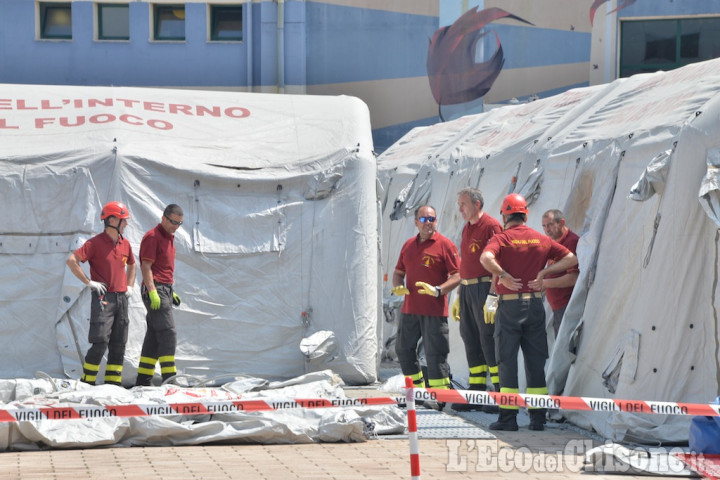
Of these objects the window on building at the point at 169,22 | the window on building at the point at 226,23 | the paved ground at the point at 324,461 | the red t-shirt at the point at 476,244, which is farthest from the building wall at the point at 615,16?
the paved ground at the point at 324,461

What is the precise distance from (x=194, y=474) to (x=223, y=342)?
4961 millimetres

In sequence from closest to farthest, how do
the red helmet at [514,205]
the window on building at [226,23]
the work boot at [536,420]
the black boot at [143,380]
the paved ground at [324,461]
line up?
the paved ground at [324,461], the work boot at [536,420], the red helmet at [514,205], the black boot at [143,380], the window on building at [226,23]

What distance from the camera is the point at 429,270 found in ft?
34.1

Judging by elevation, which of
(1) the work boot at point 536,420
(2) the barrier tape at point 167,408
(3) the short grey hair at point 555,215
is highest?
(3) the short grey hair at point 555,215

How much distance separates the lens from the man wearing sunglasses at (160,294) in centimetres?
1095

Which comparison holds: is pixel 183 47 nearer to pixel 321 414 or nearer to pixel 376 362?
pixel 376 362

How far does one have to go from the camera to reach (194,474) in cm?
729

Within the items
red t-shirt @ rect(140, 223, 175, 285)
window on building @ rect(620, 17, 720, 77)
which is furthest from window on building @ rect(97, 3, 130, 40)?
red t-shirt @ rect(140, 223, 175, 285)

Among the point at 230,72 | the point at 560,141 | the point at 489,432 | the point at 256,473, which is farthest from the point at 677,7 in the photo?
the point at 256,473

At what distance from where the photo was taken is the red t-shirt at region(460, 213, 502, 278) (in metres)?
10.1

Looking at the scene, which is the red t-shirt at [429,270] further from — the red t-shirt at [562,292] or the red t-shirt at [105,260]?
the red t-shirt at [105,260]

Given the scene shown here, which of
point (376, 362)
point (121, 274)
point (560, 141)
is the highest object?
point (560, 141)

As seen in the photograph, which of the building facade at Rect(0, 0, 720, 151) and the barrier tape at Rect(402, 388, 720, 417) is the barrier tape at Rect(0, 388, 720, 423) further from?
the building facade at Rect(0, 0, 720, 151)

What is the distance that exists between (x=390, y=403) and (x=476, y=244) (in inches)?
123
